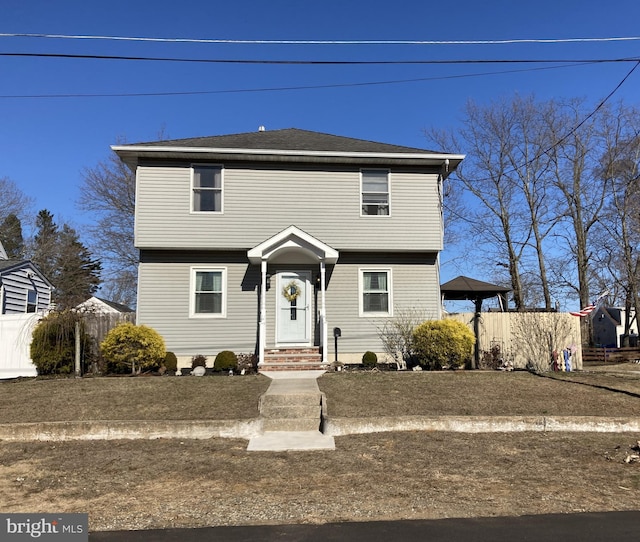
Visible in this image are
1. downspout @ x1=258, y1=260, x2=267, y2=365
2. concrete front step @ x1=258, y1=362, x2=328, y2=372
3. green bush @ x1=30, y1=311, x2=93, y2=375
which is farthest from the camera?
downspout @ x1=258, y1=260, x2=267, y2=365

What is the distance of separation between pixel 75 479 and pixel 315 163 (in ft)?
37.1

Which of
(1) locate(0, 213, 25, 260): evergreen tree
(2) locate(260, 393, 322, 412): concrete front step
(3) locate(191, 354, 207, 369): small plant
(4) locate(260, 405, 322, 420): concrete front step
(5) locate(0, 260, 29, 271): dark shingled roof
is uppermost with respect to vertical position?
(1) locate(0, 213, 25, 260): evergreen tree

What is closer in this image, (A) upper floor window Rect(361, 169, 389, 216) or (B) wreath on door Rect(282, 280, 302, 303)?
(B) wreath on door Rect(282, 280, 302, 303)

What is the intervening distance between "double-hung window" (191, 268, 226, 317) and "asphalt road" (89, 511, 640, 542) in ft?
34.3

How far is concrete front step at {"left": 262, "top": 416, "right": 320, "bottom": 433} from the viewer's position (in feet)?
28.5

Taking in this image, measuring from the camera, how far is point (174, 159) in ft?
48.5

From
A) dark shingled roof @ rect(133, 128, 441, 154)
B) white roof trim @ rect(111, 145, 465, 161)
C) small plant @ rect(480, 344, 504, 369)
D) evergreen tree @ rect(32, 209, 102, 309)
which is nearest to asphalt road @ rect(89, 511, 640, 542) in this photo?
small plant @ rect(480, 344, 504, 369)

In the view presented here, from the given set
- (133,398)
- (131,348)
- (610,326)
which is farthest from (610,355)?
(133,398)

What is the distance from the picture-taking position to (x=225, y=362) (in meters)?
13.4

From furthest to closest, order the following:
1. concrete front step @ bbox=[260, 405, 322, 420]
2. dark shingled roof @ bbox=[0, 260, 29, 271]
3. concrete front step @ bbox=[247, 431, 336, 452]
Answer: dark shingled roof @ bbox=[0, 260, 29, 271] → concrete front step @ bbox=[260, 405, 322, 420] → concrete front step @ bbox=[247, 431, 336, 452]

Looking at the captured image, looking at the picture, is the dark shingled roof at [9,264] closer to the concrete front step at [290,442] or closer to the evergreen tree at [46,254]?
the concrete front step at [290,442]

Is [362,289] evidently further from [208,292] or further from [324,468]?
[324,468]

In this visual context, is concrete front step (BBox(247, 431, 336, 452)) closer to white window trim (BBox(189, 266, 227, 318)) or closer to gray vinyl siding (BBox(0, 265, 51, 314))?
white window trim (BBox(189, 266, 227, 318))

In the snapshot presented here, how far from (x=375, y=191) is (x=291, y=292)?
404 cm
